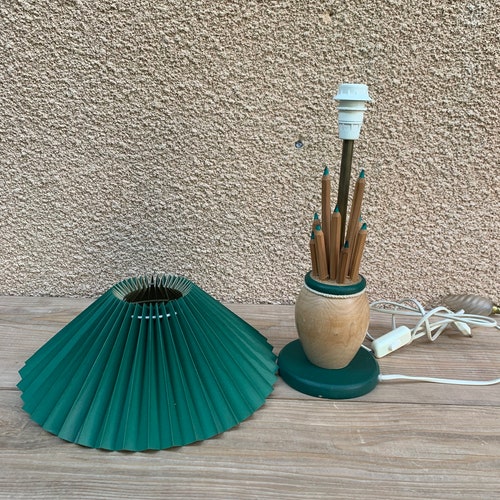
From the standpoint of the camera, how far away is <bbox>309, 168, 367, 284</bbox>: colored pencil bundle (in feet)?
1.45

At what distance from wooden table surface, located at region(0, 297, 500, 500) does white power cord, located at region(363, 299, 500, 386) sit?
1cm

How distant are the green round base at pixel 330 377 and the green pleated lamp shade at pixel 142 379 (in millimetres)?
41

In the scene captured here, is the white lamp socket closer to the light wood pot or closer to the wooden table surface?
the light wood pot

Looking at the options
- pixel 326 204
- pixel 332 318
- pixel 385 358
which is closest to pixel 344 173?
pixel 326 204

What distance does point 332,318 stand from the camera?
449mm

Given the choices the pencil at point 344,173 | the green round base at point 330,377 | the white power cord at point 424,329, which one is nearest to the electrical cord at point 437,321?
the white power cord at point 424,329

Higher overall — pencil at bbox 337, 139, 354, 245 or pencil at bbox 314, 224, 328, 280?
pencil at bbox 337, 139, 354, 245

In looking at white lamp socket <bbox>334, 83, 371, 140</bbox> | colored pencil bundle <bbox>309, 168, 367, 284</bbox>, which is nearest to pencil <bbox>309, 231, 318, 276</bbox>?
colored pencil bundle <bbox>309, 168, 367, 284</bbox>

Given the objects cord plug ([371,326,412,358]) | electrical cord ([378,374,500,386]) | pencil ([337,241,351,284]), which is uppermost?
pencil ([337,241,351,284])

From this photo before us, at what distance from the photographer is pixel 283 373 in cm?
A: 50

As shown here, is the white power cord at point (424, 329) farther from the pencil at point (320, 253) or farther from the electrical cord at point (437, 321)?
the pencil at point (320, 253)

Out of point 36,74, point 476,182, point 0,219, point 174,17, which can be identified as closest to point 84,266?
point 0,219

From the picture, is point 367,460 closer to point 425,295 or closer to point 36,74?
point 425,295

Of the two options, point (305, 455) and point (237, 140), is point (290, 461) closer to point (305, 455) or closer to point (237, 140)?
point (305, 455)
